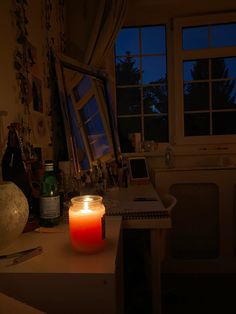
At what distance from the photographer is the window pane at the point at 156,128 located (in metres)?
2.61

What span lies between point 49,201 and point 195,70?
2057 millimetres

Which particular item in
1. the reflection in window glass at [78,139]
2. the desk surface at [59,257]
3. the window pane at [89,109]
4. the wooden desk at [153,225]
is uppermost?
the window pane at [89,109]

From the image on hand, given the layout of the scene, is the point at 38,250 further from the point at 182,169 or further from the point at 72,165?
the point at 182,169

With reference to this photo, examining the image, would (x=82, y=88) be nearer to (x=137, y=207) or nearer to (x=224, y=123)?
(x=137, y=207)

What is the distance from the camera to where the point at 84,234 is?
2.70ft

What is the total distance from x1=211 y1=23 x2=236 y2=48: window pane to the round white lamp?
233 cm

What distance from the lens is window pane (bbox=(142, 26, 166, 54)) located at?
8.39 feet

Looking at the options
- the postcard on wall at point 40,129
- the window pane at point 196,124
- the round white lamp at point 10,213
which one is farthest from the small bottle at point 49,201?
the window pane at point 196,124

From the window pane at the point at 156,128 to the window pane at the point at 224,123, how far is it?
1.53 feet

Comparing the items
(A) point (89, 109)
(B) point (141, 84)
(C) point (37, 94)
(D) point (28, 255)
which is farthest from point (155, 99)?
(D) point (28, 255)

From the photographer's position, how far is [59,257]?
803 millimetres

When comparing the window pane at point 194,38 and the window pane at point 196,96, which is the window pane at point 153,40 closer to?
the window pane at point 194,38

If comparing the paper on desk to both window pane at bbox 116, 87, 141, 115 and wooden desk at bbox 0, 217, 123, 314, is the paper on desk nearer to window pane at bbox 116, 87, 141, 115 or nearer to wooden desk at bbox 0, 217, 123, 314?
wooden desk at bbox 0, 217, 123, 314

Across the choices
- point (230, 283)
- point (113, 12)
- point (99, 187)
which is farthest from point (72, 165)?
point (230, 283)
